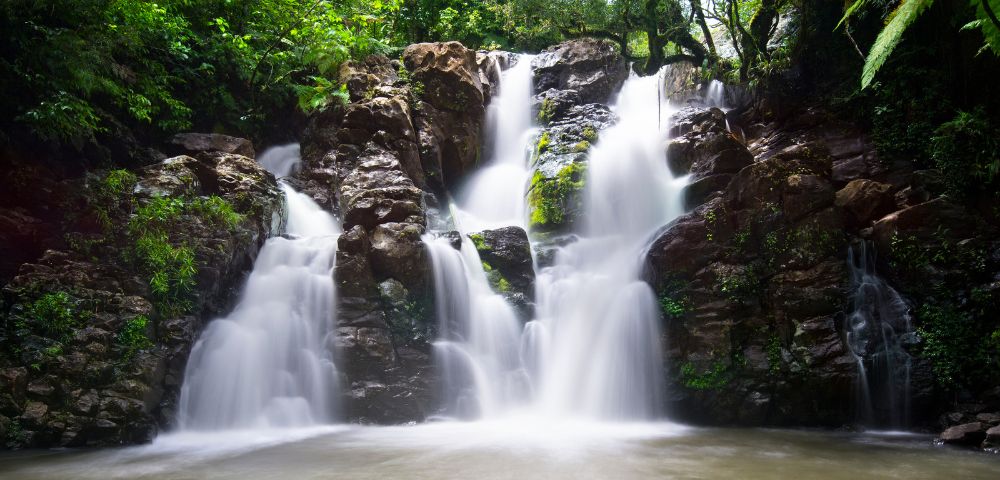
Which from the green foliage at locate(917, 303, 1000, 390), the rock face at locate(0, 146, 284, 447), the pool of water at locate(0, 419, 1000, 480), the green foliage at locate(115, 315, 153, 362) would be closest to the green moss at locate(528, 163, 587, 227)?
the pool of water at locate(0, 419, 1000, 480)

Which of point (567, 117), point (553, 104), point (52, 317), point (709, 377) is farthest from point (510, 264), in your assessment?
point (553, 104)

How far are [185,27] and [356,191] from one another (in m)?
5.13

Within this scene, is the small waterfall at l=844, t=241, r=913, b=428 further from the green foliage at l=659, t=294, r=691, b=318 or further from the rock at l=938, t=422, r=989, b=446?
the green foliage at l=659, t=294, r=691, b=318

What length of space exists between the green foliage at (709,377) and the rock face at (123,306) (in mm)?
7460

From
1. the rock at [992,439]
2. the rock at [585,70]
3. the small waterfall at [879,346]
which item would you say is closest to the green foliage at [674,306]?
the small waterfall at [879,346]

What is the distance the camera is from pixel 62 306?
21.9ft

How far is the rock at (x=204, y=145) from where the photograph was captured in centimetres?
1041

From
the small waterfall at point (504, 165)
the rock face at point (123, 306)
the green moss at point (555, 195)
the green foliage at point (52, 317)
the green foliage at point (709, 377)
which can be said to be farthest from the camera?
the small waterfall at point (504, 165)

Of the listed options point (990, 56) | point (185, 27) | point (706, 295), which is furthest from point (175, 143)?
point (990, 56)

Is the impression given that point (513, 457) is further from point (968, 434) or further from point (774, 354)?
point (968, 434)

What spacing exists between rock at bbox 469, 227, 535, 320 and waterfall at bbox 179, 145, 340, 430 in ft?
9.30

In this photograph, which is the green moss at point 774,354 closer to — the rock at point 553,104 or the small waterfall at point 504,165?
the small waterfall at point 504,165

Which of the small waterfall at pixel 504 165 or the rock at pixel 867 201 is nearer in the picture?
the rock at pixel 867 201

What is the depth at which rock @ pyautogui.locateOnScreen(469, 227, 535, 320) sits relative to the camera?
9969mm
